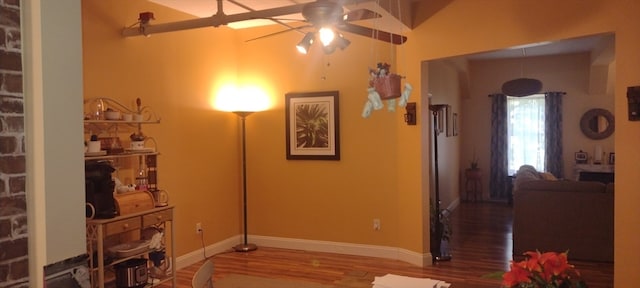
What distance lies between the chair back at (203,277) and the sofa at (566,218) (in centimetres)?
408

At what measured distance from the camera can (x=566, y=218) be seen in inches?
196

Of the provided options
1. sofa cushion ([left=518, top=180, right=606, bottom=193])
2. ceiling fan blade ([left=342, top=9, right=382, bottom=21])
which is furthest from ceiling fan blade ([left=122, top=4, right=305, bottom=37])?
sofa cushion ([left=518, top=180, right=606, bottom=193])

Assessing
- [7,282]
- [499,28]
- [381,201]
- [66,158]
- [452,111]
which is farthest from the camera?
[452,111]

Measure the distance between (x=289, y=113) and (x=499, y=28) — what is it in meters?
Result: 2.51

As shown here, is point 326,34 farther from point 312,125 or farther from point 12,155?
point 312,125

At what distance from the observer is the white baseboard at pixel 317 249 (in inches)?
193

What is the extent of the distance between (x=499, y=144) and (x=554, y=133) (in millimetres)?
957

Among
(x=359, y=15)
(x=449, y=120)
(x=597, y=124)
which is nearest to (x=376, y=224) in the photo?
(x=359, y=15)

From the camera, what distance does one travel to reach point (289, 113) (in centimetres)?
559

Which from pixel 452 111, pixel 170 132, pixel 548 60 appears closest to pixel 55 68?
pixel 170 132

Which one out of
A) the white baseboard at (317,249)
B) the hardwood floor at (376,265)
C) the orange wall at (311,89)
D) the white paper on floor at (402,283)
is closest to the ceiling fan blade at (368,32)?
the white paper on floor at (402,283)

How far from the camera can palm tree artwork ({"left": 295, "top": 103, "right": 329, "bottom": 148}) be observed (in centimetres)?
544

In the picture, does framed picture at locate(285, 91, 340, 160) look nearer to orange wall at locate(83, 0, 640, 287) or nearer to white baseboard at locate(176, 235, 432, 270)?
orange wall at locate(83, 0, 640, 287)

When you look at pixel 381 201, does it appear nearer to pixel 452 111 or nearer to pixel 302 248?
pixel 302 248
